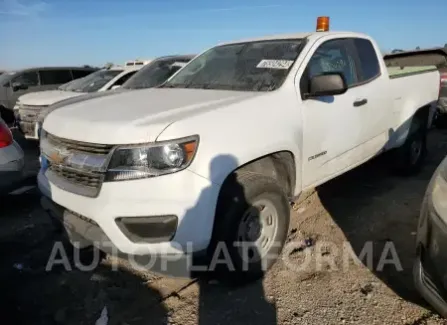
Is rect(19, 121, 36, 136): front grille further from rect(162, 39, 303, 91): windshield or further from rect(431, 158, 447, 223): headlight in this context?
rect(431, 158, 447, 223): headlight

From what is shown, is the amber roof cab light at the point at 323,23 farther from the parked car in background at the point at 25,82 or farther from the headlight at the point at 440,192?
the parked car in background at the point at 25,82

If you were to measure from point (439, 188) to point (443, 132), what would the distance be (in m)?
6.90

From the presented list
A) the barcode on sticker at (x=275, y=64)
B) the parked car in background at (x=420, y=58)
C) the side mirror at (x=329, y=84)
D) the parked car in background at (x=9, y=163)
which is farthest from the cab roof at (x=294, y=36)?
the parked car in background at (x=420, y=58)

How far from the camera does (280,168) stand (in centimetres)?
308

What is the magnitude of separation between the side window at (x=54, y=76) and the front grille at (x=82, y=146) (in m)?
8.82

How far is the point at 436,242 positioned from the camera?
2.10 meters

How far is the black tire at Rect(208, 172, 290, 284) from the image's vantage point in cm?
256

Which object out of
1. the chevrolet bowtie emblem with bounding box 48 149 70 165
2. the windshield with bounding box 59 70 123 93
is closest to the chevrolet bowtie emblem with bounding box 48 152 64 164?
the chevrolet bowtie emblem with bounding box 48 149 70 165

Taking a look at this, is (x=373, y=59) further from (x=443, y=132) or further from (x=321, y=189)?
(x=443, y=132)

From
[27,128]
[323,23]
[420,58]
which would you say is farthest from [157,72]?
[420,58]

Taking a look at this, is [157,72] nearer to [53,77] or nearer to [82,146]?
[82,146]

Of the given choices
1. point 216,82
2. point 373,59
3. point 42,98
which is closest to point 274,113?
point 216,82

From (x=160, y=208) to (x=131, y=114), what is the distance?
69cm

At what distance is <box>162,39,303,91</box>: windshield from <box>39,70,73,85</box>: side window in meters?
8.01
